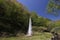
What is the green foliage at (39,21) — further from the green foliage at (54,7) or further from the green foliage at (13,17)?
the green foliage at (54,7)

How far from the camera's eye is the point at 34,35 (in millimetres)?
7492

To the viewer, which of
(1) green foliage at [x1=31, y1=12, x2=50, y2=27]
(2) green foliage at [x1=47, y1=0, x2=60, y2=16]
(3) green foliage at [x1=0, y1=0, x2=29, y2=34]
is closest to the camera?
(2) green foliage at [x1=47, y1=0, x2=60, y2=16]

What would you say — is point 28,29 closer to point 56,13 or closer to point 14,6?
point 14,6

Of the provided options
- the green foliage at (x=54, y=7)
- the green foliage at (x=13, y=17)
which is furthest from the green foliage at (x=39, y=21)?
the green foliage at (x=54, y=7)

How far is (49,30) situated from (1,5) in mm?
2350

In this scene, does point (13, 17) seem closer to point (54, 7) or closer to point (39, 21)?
point (39, 21)

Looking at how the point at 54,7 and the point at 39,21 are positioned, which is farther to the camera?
the point at 39,21

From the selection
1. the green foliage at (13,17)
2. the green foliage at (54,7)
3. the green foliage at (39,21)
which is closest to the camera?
the green foliage at (54,7)

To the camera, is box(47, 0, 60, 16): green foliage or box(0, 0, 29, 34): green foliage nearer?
box(47, 0, 60, 16): green foliage

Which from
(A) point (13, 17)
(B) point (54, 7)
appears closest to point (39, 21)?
(A) point (13, 17)

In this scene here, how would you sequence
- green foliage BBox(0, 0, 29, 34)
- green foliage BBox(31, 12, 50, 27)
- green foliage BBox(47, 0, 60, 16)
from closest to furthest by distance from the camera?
green foliage BBox(47, 0, 60, 16)
green foliage BBox(31, 12, 50, 27)
green foliage BBox(0, 0, 29, 34)

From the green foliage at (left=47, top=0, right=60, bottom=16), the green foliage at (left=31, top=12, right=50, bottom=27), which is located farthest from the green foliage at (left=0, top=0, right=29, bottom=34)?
the green foliage at (left=47, top=0, right=60, bottom=16)

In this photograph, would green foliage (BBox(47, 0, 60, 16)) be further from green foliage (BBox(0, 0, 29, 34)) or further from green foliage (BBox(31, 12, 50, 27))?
green foliage (BBox(0, 0, 29, 34))

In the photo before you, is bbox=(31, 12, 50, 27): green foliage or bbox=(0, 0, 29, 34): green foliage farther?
bbox=(0, 0, 29, 34): green foliage
